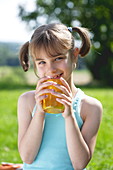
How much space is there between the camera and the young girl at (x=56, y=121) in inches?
92.9

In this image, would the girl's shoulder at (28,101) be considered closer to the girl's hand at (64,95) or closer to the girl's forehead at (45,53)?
the girl's forehead at (45,53)

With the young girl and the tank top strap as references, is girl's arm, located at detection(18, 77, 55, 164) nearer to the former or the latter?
the young girl

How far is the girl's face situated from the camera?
2338 mm

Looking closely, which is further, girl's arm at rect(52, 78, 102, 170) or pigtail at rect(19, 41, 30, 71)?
pigtail at rect(19, 41, 30, 71)

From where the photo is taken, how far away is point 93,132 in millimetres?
2518

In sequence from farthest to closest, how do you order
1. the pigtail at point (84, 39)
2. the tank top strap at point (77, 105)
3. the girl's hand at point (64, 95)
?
the pigtail at point (84, 39) < the tank top strap at point (77, 105) < the girl's hand at point (64, 95)

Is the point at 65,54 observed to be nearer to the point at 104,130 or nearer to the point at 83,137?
the point at 83,137

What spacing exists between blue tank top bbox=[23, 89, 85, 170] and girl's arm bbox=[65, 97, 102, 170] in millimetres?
71

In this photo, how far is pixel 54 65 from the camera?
236 cm

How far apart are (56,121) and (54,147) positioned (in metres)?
0.21

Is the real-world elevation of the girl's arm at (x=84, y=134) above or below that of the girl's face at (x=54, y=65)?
below

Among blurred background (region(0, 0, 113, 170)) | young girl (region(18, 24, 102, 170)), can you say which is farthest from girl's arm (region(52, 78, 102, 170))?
blurred background (region(0, 0, 113, 170))

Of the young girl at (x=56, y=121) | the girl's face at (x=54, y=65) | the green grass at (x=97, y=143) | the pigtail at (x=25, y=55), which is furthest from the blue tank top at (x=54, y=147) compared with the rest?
the green grass at (x=97, y=143)

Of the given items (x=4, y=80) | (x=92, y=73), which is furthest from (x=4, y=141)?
(x=92, y=73)
